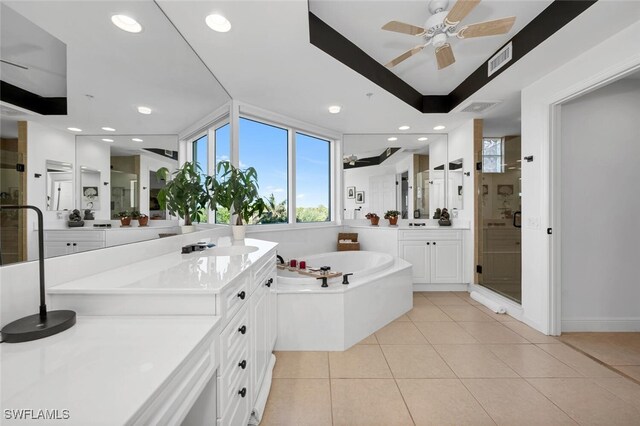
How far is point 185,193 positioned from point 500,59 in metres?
2.92

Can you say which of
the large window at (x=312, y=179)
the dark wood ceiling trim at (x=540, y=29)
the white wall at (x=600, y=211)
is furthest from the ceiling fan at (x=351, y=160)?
the white wall at (x=600, y=211)

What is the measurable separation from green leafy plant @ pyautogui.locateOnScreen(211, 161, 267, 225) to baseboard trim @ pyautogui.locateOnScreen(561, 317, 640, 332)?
3.22 m

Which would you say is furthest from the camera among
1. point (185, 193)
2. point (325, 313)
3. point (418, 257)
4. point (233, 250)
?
point (418, 257)

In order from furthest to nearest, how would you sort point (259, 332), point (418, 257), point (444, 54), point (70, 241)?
point (418, 257), point (444, 54), point (259, 332), point (70, 241)

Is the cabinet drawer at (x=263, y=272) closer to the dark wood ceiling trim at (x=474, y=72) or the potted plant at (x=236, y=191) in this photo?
the potted plant at (x=236, y=191)

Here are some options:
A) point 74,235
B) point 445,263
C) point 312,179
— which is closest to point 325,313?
point 74,235

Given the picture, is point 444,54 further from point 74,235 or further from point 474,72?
point 74,235

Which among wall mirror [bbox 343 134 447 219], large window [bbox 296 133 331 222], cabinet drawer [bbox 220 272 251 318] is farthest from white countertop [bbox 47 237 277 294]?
wall mirror [bbox 343 134 447 219]

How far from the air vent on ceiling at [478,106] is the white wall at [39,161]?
141 inches

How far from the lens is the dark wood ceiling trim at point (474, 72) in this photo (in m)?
1.87

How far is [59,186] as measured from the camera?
963mm

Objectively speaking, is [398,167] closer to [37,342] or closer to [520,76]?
[520,76]

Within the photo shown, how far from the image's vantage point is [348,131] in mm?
4238

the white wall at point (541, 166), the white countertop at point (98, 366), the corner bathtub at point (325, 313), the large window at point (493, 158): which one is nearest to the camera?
the white countertop at point (98, 366)
